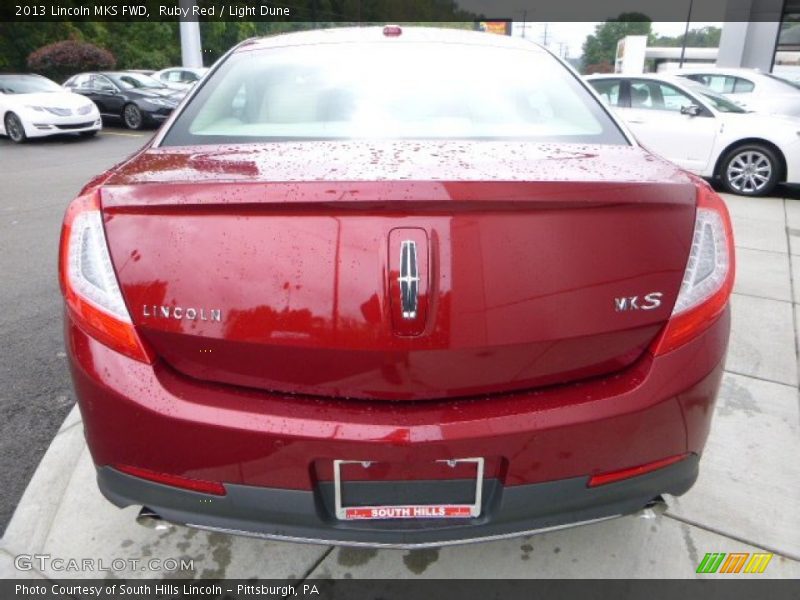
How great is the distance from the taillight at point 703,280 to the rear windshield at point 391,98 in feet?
1.77

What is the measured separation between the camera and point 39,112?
12695 mm

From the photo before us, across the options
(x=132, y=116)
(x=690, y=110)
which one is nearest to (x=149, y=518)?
(x=690, y=110)

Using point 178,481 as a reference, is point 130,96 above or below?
below

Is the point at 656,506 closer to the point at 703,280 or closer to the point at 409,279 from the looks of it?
the point at 703,280

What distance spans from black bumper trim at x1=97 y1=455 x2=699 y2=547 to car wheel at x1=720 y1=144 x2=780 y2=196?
293 inches

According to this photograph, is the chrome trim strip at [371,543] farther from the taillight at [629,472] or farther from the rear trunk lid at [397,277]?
the rear trunk lid at [397,277]

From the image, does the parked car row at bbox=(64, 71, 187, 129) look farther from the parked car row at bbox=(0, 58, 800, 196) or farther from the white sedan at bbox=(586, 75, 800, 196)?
the white sedan at bbox=(586, 75, 800, 196)

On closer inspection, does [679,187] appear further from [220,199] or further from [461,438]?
[220,199]

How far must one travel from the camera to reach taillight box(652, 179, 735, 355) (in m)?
1.51

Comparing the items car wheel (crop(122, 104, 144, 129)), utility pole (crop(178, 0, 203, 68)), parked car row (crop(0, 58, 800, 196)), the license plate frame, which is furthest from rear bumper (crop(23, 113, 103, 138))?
the license plate frame

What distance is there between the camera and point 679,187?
1544 millimetres

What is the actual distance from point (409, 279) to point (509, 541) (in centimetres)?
116

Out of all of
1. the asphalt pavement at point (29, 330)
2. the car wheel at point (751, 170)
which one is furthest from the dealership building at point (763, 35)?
the asphalt pavement at point (29, 330)

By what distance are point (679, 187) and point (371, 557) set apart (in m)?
1.43
